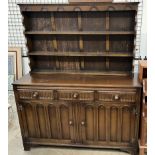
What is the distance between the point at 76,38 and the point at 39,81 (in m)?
0.67

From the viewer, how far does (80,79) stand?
7.27 feet

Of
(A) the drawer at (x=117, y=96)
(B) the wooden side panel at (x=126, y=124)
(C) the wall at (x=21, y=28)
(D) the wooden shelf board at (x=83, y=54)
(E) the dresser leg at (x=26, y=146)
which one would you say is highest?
(C) the wall at (x=21, y=28)

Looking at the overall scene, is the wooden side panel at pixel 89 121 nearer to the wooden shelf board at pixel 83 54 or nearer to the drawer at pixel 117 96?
the drawer at pixel 117 96

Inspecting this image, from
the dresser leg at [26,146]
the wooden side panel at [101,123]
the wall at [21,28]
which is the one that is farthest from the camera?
the wall at [21,28]

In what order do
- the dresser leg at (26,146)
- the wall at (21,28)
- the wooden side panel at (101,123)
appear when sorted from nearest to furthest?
the wooden side panel at (101,123) → the dresser leg at (26,146) → the wall at (21,28)

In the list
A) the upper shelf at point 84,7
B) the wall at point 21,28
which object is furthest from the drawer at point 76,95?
the wall at point 21,28

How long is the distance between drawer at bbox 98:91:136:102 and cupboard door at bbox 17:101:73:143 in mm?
399

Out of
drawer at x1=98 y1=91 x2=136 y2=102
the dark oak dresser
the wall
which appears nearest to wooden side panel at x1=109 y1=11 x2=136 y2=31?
the dark oak dresser

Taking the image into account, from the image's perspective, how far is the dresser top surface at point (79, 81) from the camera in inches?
80.5

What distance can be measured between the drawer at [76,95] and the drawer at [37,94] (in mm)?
111

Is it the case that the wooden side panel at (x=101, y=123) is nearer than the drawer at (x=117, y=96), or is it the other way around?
the drawer at (x=117, y=96)

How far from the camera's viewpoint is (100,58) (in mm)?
2391

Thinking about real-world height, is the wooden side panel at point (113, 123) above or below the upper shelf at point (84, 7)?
below
